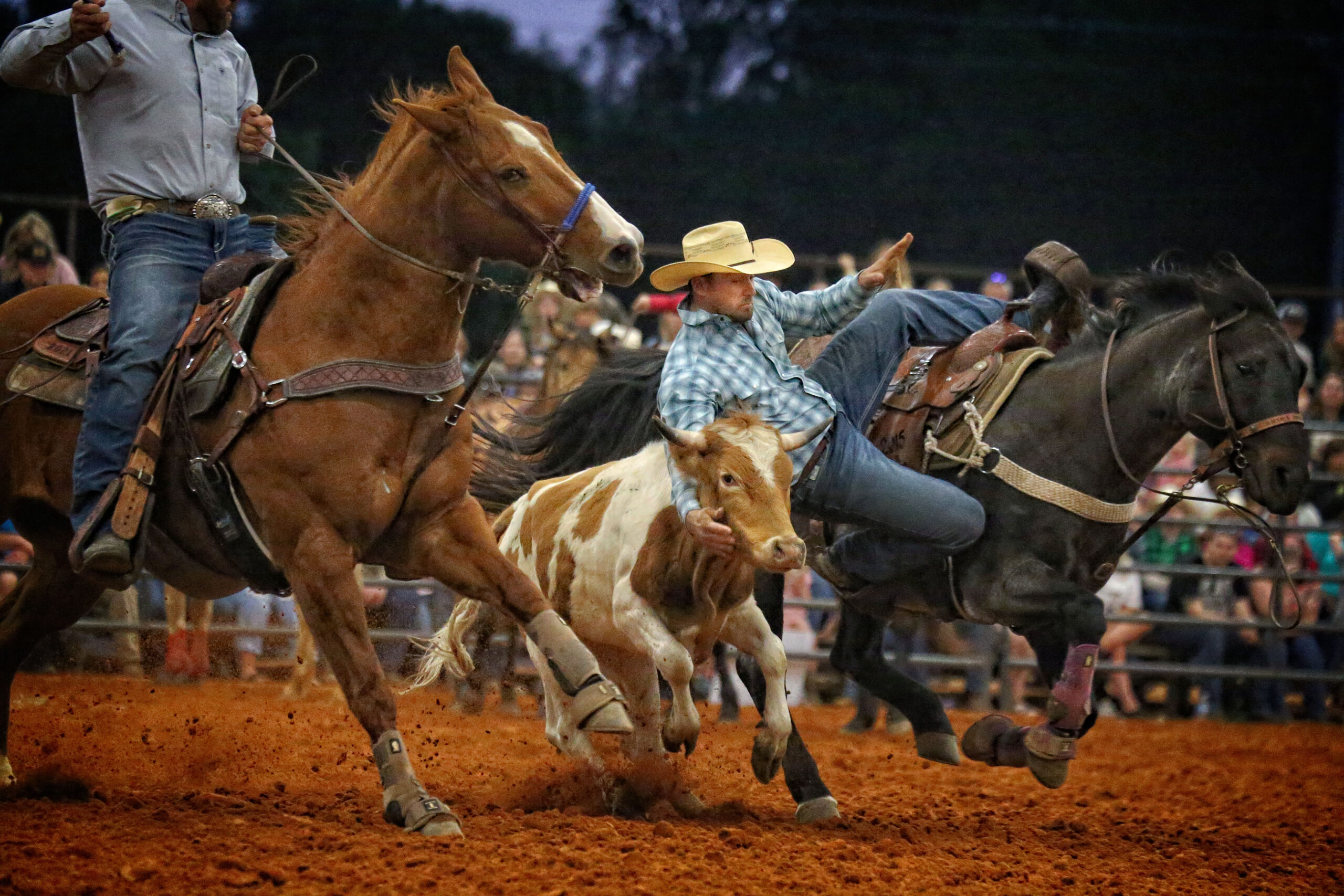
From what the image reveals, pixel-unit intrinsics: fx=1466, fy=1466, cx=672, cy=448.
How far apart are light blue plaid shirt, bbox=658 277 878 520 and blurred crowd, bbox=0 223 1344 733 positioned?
10.8 ft

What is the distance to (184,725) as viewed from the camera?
20.3 feet

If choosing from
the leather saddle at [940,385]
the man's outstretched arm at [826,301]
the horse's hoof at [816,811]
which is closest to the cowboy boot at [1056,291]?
the leather saddle at [940,385]

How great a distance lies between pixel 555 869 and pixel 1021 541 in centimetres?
217

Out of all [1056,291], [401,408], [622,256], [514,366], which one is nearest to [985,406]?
[1056,291]

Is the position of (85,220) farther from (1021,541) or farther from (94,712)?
(1021,541)

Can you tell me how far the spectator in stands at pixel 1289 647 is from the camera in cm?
899

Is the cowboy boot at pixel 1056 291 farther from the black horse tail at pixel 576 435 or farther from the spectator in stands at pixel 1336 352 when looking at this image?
the spectator in stands at pixel 1336 352

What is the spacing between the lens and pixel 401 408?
400 centimetres

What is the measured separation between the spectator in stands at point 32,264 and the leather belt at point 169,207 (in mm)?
3471

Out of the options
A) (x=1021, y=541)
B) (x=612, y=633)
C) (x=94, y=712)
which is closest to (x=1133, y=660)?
(x=1021, y=541)

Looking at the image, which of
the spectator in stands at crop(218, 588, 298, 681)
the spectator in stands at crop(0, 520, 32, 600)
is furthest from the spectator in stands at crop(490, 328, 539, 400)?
the spectator in stands at crop(0, 520, 32, 600)

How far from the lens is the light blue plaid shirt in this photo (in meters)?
4.54

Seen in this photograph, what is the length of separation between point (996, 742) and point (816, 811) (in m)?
0.65

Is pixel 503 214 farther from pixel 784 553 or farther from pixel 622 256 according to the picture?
pixel 784 553
